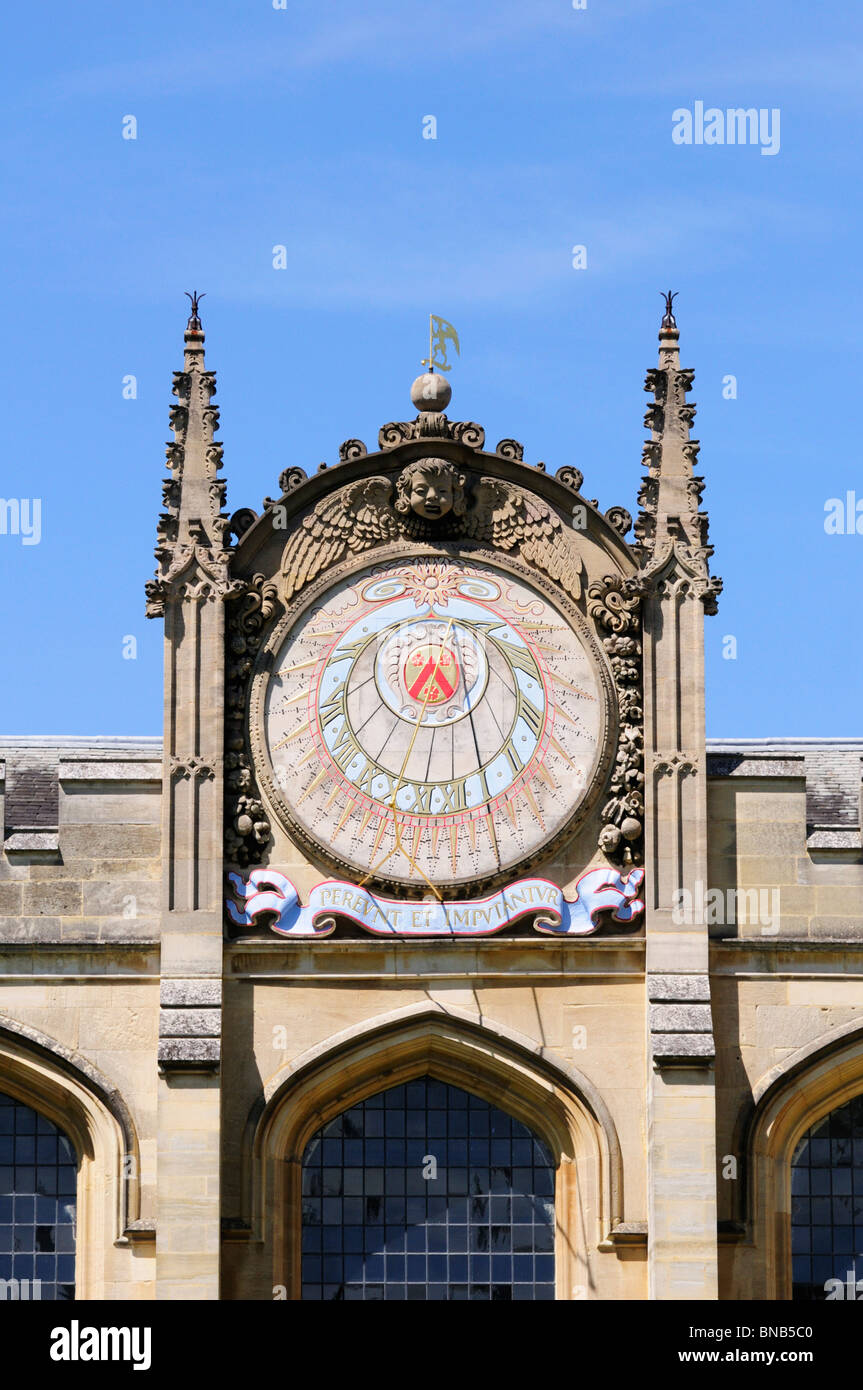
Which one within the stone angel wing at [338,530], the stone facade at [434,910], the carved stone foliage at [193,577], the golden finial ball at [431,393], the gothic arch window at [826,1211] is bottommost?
the gothic arch window at [826,1211]

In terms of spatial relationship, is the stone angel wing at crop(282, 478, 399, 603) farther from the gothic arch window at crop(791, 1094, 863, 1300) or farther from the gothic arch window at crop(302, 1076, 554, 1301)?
→ the gothic arch window at crop(791, 1094, 863, 1300)

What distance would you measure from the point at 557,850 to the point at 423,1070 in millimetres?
3031

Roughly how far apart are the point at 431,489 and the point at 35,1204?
31.9ft

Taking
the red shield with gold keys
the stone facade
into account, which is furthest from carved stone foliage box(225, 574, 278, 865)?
the red shield with gold keys

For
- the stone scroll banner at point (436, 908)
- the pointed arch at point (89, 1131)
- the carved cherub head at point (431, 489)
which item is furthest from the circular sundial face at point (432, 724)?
the pointed arch at point (89, 1131)

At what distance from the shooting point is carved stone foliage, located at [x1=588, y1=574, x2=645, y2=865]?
3647 centimetres

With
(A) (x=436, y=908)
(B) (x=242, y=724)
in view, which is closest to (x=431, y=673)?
(B) (x=242, y=724)

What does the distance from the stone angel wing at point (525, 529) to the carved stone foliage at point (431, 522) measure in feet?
0.04

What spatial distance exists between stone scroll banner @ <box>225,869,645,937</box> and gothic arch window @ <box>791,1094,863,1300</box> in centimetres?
350

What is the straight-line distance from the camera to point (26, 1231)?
3609 cm

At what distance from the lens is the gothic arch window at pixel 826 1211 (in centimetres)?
3603

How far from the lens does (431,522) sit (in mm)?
37562

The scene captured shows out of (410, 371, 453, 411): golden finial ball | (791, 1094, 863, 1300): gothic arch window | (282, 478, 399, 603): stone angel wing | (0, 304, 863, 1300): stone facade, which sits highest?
(410, 371, 453, 411): golden finial ball

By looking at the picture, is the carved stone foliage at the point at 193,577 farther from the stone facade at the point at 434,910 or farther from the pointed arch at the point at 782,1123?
the pointed arch at the point at 782,1123
